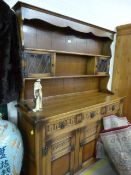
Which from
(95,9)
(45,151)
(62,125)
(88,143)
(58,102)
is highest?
(95,9)

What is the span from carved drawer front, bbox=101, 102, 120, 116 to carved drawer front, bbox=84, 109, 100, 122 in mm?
97

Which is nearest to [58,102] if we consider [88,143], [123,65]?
[88,143]

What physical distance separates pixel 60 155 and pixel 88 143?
0.44 meters

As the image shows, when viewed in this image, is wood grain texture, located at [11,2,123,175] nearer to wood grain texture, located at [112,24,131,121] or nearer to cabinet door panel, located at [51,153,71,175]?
cabinet door panel, located at [51,153,71,175]

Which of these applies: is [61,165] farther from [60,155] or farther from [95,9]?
[95,9]

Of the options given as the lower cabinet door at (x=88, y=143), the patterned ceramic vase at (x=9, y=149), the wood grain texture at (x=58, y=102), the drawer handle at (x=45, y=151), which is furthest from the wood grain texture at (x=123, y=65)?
the patterned ceramic vase at (x=9, y=149)

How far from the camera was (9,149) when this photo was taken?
124 centimetres

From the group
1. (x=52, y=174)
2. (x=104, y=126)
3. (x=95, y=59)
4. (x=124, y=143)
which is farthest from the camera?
(x=95, y=59)

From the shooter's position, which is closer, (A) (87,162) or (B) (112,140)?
(B) (112,140)

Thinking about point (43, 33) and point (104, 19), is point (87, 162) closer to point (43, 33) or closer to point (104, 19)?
point (43, 33)

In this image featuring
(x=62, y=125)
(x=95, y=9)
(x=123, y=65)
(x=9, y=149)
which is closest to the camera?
(x=9, y=149)

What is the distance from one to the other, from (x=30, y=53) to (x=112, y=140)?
1203mm

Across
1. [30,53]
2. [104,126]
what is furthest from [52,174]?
[30,53]

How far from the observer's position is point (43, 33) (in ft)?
5.57
